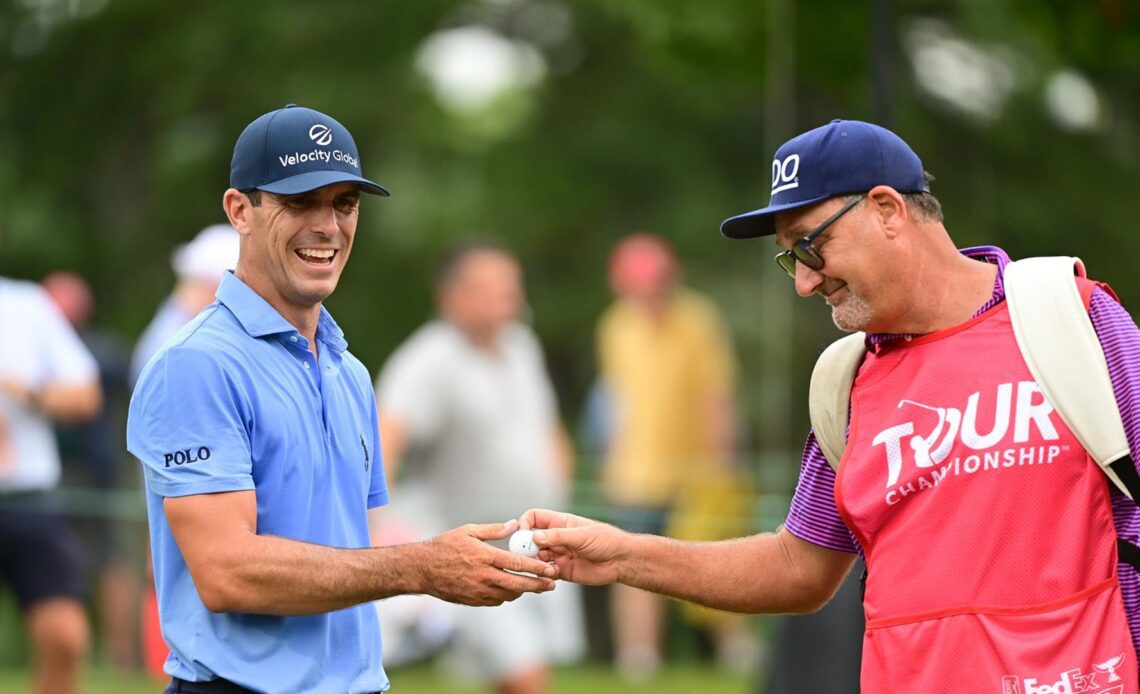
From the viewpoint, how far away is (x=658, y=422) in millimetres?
13188

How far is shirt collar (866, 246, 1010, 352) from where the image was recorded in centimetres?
443

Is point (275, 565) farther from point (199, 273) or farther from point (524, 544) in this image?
point (199, 273)

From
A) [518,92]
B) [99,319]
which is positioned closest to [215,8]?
[99,319]

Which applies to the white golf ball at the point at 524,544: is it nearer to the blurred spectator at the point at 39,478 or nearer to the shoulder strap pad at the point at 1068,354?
the shoulder strap pad at the point at 1068,354

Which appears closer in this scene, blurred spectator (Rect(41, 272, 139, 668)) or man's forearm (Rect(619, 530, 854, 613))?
man's forearm (Rect(619, 530, 854, 613))

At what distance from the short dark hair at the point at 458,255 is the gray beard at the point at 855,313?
17.5ft

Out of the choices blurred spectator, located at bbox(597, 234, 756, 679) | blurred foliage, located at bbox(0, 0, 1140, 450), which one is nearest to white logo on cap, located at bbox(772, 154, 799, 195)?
blurred foliage, located at bbox(0, 0, 1140, 450)

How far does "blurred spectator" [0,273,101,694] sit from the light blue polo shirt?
14.4 feet

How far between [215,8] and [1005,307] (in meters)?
15.8

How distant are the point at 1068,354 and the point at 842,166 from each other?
2.34 ft

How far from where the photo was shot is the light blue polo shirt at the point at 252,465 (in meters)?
4.30

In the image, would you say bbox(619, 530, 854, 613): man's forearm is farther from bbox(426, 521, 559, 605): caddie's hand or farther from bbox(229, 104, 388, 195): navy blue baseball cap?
bbox(229, 104, 388, 195): navy blue baseball cap

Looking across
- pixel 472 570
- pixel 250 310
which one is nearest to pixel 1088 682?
pixel 472 570

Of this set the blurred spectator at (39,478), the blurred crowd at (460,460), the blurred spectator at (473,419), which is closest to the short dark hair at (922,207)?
the blurred crowd at (460,460)
